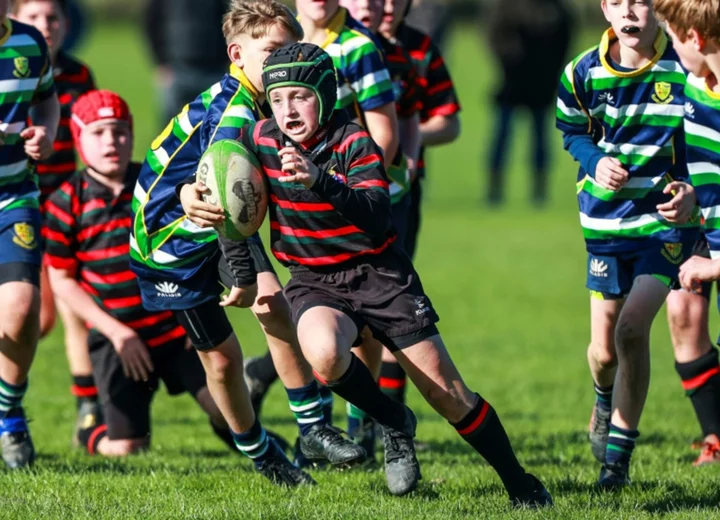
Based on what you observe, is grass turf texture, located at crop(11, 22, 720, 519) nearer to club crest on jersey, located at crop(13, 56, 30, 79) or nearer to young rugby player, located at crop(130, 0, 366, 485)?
young rugby player, located at crop(130, 0, 366, 485)

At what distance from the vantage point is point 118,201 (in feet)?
23.5

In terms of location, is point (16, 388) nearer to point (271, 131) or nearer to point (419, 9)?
point (271, 131)

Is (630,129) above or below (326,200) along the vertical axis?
above

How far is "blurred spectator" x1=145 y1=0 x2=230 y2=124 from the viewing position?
15945 mm

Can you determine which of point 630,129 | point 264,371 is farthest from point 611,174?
point 264,371

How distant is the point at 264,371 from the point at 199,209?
220cm

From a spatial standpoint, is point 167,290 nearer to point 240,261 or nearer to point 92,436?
point 240,261

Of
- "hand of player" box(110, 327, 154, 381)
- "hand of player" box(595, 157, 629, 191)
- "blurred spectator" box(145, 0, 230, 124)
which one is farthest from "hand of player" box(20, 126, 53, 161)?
"blurred spectator" box(145, 0, 230, 124)

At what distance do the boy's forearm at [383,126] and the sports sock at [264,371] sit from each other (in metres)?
1.51

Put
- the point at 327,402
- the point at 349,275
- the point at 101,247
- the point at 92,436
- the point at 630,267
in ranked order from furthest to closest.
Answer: the point at 92,436, the point at 101,247, the point at 327,402, the point at 630,267, the point at 349,275

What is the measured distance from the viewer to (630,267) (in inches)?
243

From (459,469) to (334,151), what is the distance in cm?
201

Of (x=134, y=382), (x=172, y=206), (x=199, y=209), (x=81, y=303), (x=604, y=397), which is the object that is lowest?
(x=134, y=382)

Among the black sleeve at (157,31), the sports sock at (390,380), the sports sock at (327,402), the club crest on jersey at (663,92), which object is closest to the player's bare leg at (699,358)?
the club crest on jersey at (663,92)
